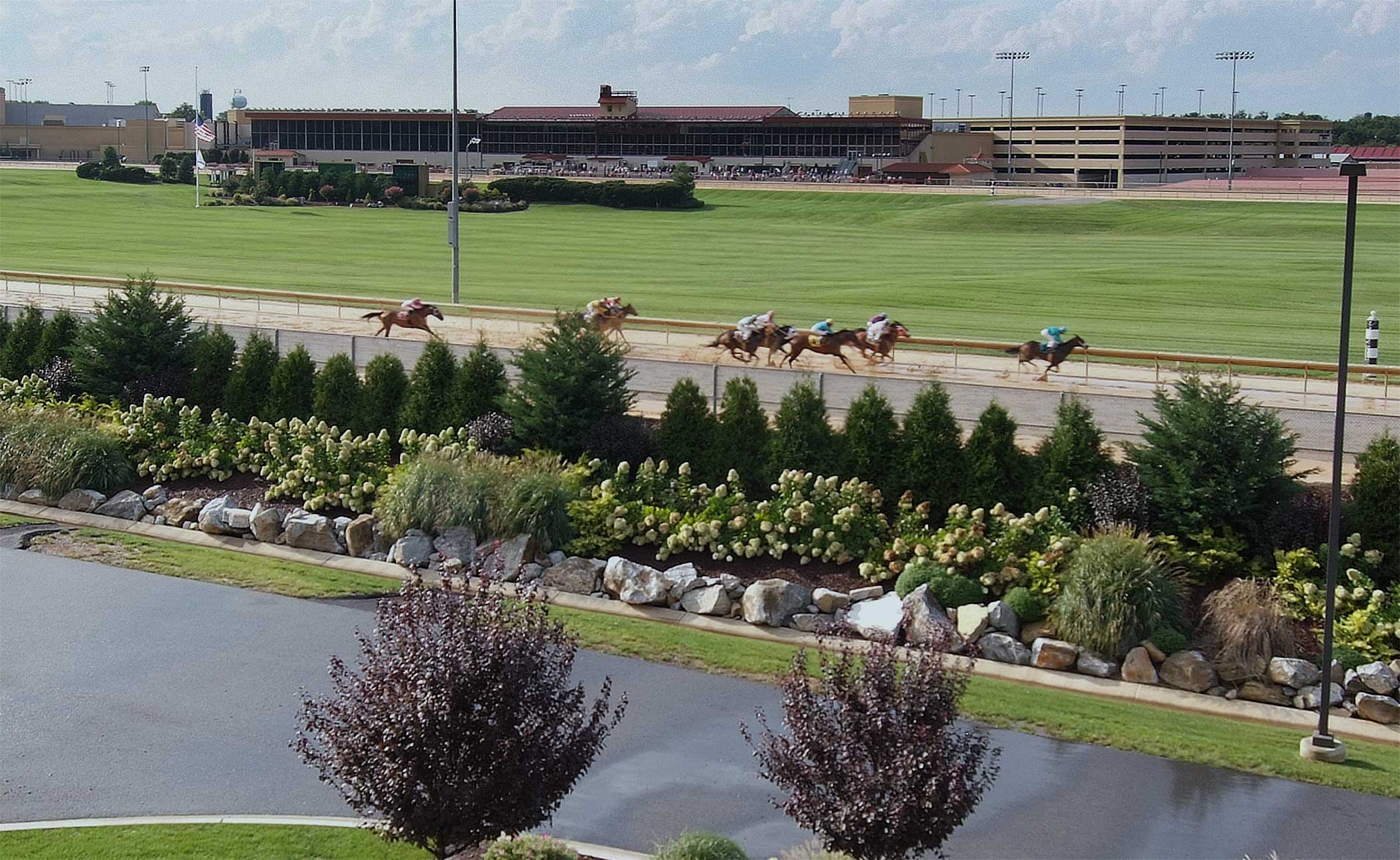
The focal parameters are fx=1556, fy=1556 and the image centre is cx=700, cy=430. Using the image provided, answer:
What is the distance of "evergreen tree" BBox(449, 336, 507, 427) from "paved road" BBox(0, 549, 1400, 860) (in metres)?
6.82

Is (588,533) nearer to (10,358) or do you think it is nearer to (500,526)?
(500,526)

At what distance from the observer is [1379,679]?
1581cm

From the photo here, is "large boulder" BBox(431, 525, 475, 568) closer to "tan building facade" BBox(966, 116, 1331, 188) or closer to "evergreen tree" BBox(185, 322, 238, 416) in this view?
"evergreen tree" BBox(185, 322, 238, 416)

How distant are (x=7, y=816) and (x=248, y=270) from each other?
39.8 metres

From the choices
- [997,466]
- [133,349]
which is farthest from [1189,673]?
[133,349]

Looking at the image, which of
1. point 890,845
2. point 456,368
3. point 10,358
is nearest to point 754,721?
point 890,845

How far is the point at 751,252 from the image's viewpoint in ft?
189

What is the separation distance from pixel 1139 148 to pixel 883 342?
97.6m

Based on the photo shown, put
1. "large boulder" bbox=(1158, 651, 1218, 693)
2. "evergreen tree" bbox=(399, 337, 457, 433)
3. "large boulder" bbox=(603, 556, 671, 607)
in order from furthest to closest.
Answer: "evergreen tree" bbox=(399, 337, 457, 433) < "large boulder" bbox=(603, 556, 671, 607) < "large boulder" bbox=(1158, 651, 1218, 693)

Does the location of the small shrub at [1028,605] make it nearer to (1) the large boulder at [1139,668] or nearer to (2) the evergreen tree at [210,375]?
(1) the large boulder at [1139,668]

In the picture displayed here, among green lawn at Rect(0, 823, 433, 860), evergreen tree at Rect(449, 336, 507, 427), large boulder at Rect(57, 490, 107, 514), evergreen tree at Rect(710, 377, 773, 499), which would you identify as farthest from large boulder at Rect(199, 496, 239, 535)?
green lawn at Rect(0, 823, 433, 860)

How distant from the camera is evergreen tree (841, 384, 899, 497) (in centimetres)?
2067

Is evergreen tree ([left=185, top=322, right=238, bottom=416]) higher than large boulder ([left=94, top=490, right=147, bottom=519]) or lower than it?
higher

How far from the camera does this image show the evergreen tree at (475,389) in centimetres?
Result: 2386
